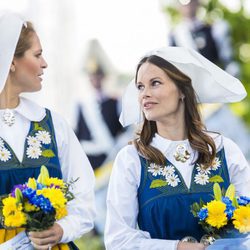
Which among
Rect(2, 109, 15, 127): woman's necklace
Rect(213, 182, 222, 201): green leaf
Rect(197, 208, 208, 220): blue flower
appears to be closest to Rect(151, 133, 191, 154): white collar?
Rect(213, 182, 222, 201): green leaf

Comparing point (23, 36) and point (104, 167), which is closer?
point (23, 36)

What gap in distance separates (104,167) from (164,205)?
24.1ft

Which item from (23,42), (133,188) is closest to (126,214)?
(133,188)

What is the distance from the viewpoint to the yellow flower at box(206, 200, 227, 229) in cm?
493

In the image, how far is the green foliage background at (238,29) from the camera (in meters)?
12.7

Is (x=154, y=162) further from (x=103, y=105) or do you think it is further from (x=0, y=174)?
(x=103, y=105)

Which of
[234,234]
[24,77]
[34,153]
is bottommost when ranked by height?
[234,234]

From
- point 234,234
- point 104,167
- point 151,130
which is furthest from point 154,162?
point 104,167

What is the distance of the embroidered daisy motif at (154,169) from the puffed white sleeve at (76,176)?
30cm

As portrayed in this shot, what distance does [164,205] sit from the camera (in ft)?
16.7

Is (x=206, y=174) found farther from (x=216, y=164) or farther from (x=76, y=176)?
(x=76, y=176)

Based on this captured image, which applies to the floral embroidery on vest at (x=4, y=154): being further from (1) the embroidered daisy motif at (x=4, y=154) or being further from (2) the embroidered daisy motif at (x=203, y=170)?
(2) the embroidered daisy motif at (x=203, y=170)

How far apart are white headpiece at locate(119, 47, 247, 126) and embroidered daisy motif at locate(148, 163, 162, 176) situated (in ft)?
1.17

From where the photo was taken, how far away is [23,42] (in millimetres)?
5168
